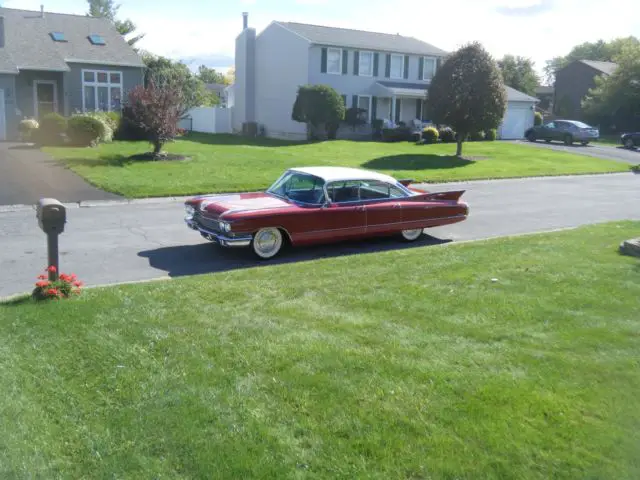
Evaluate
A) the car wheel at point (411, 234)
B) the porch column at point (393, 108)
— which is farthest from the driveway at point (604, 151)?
the car wheel at point (411, 234)

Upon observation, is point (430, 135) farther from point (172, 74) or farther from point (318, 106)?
point (172, 74)

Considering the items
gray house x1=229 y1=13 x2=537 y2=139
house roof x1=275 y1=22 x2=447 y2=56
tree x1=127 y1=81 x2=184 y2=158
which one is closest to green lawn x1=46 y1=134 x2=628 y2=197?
tree x1=127 y1=81 x2=184 y2=158

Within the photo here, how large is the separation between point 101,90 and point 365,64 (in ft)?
54.1

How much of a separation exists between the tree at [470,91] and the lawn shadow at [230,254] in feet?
61.3

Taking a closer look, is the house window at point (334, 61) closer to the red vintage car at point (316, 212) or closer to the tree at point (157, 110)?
the tree at point (157, 110)

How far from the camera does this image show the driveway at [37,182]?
1641 centimetres

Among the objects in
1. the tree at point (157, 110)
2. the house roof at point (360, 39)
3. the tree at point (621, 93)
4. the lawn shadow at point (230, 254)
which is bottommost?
the lawn shadow at point (230, 254)

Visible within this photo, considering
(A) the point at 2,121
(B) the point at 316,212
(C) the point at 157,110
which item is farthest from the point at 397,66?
(B) the point at 316,212

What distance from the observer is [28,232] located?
12.1 metres

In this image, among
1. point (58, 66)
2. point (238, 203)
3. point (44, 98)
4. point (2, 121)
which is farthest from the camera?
point (44, 98)

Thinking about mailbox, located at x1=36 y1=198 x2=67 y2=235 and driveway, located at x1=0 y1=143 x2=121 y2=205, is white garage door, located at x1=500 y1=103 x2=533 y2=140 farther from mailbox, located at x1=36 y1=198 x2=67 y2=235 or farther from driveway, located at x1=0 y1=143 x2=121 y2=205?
mailbox, located at x1=36 y1=198 x2=67 y2=235

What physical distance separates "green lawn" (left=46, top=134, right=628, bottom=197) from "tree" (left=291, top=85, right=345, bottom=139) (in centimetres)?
259

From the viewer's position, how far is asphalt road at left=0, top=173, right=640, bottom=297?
9.41 metres

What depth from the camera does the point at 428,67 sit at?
45.2 meters
